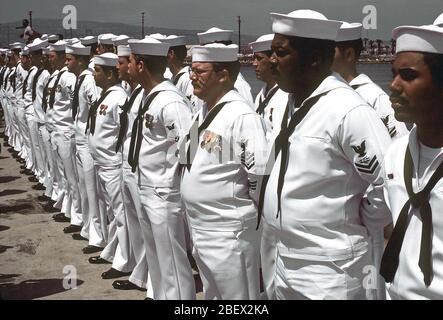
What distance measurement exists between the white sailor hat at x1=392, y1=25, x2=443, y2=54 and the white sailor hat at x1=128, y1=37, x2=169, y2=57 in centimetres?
323

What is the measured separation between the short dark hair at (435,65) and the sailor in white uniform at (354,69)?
8.58ft

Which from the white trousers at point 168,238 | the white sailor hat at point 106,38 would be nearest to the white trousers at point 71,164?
the white sailor hat at point 106,38

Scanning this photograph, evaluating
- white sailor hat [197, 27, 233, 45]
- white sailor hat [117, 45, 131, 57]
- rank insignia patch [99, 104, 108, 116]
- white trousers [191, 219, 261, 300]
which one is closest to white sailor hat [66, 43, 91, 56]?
white sailor hat [197, 27, 233, 45]

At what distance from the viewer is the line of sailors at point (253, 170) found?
3023mm

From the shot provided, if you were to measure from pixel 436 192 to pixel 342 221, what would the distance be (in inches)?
29.0

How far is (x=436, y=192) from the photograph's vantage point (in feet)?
7.74

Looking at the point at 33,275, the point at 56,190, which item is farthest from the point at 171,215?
the point at 56,190

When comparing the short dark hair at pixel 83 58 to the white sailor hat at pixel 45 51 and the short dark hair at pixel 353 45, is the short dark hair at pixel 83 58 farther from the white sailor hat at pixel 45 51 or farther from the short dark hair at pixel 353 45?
the short dark hair at pixel 353 45

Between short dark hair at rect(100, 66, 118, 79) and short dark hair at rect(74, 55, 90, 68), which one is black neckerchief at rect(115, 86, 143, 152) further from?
short dark hair at rect(74, 55, 90, 68)

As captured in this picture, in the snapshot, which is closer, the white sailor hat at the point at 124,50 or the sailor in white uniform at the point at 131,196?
the sailor in white uniform at the point at 131,196

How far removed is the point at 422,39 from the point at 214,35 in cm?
636

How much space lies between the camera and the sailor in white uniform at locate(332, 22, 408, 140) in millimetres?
5129
